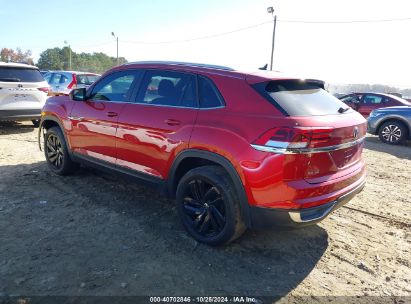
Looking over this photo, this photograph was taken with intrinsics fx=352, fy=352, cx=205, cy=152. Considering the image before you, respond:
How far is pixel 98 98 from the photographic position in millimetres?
4652

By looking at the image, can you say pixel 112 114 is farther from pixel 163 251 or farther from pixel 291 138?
pixel 291 138

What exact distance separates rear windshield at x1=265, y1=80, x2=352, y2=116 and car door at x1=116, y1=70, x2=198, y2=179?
0.81 meters

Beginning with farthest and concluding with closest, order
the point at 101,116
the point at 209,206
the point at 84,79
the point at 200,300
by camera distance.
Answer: the point at 84,79 → the point at 101,116 → the point at 209,206 → the point at 200,300

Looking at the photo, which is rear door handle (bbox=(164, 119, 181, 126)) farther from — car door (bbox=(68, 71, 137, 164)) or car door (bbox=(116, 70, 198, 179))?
car door (bbox=(68, 71, 137, 164))

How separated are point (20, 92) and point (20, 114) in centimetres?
54

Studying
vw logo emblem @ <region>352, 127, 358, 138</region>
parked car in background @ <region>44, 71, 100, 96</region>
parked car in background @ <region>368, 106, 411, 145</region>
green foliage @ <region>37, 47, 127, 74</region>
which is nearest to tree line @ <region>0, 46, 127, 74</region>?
green foliage @ <region>37, 47, 127, 74</region>

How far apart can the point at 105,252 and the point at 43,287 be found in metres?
0.64

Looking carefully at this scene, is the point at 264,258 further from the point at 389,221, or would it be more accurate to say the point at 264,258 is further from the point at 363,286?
the point at 389,221

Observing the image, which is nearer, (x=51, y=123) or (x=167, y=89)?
(x=167, y=89)

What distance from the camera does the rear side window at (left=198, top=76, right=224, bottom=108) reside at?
132 inches

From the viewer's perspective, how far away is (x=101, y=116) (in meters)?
4.45

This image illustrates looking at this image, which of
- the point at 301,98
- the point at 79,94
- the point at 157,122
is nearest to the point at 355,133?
the point at 301,98

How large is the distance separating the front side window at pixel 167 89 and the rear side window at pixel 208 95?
0.09 metres

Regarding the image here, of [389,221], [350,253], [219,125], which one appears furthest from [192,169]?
[389,221]
